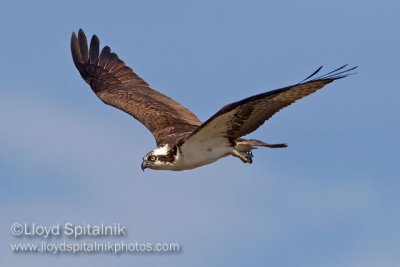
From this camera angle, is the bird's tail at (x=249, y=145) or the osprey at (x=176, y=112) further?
the bird's tail at (x=249, y=145)

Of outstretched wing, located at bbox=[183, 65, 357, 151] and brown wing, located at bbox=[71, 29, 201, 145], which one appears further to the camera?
brown wing, located at bbox=[71, 29, 201, 145]

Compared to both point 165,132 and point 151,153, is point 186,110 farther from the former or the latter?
point 151,153

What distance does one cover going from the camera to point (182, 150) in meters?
17.4

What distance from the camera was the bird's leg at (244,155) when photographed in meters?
17.8

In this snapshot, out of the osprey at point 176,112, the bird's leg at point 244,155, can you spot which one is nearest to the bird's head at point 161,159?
the osprey at point 176,112

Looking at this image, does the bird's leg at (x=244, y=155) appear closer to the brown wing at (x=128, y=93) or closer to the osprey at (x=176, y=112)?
the osprey at (x=176, y=112)

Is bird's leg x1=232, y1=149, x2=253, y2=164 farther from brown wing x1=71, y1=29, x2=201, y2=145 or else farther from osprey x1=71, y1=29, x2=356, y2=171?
brown wing x1=71, y1=29, x2=201, y2=145

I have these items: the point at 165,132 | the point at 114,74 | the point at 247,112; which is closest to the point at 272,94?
the point at 247,112

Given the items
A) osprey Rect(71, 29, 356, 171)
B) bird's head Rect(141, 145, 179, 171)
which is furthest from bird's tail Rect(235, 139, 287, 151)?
bird's head Rect(141, 145, 179, 171)

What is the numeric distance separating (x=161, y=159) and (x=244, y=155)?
1.41m

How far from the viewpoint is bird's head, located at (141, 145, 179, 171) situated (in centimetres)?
1761

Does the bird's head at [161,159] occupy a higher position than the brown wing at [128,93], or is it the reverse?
the brown wing at [128,93]

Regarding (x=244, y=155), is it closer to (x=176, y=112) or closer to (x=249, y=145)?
(x=249, y=145)

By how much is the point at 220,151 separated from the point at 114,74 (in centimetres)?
583
